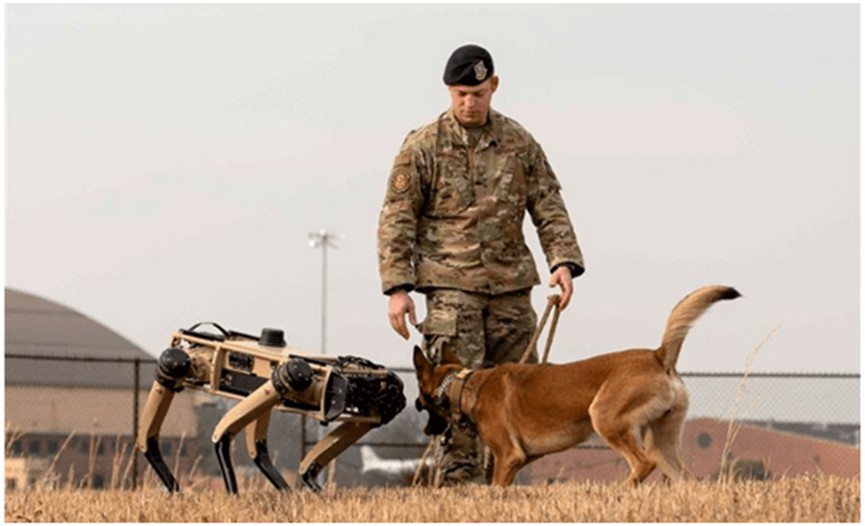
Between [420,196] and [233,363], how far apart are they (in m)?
1.49

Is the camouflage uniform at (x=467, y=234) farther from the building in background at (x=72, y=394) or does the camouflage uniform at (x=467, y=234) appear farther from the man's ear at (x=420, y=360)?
the building in background at (x=72, y=394)

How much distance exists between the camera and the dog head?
8203 millimetres

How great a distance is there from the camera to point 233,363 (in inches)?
297

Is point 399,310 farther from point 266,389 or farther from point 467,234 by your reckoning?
point 266,389

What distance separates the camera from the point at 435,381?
27.0ft

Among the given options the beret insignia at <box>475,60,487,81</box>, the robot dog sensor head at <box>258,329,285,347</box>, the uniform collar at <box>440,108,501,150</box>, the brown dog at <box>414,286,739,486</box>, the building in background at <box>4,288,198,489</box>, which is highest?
the beret insignia at <box>475,60,487,81</box>

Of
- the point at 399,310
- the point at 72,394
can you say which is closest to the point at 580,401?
the point at 399,310

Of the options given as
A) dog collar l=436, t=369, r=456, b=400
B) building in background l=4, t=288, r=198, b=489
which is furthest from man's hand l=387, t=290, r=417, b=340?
building in background l=4, t=288, r=198, b=489

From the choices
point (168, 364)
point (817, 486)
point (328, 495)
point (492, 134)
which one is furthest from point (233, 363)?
point (817, 486)

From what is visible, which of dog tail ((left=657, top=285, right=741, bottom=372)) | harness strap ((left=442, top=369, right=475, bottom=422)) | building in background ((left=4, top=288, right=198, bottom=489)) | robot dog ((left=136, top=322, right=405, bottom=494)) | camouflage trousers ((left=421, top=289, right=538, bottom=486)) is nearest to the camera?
robot dog ((left=136, top=322, right=405, bottom=494))

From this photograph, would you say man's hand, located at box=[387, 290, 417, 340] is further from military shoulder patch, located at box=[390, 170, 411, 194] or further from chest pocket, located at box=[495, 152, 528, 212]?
chest pocket, located at box=[495, 152, 528, 212]

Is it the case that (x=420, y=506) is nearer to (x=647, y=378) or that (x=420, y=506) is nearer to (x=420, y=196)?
(x=647, y=378)

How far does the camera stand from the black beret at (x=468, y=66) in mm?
7992

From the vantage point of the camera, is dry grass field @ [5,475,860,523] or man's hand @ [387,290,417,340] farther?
man's hand @ [387,290,417,340]
